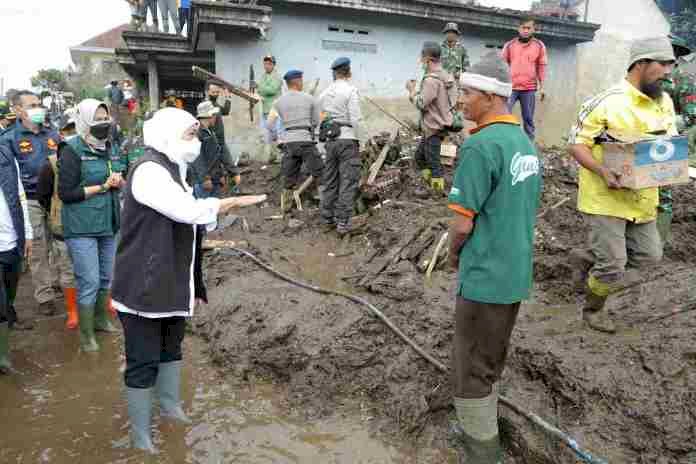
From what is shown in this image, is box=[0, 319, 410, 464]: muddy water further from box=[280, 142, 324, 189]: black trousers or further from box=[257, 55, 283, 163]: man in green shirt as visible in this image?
box=[257, 55, 283, 163]: man in green shirt

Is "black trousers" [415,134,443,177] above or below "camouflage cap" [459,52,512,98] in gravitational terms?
below

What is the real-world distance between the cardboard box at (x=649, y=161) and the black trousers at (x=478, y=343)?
1459 millimetres

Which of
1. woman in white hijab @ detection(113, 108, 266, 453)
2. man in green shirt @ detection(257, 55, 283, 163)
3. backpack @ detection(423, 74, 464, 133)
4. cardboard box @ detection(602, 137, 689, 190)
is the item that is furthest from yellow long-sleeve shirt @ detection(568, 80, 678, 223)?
man in green shirt @ detection(257, 55, 283, 163)

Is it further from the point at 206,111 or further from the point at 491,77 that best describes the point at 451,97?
the point at 491,77

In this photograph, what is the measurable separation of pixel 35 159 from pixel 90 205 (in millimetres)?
1786

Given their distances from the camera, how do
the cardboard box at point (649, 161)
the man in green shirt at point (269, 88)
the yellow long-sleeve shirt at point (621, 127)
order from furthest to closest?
the man in green shirt at point (269, 88), the yellow long-sleeve shirt at point (621, 127), the cardboard box at point (649, 161)

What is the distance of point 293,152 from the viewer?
8.41m

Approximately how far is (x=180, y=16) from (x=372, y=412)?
Result: 13.8 m

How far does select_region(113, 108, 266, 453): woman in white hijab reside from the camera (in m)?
3.00

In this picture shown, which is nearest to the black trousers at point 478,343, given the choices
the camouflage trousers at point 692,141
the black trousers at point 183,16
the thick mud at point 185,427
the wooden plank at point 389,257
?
the thick mud at point 185,427

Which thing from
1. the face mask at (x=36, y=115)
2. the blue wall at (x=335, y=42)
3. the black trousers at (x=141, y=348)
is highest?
the blue wall at (x=335, y=42)

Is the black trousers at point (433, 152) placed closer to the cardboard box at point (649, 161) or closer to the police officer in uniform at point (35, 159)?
the cardboard box at point (649, 161)

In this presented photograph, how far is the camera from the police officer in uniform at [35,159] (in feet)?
18.6

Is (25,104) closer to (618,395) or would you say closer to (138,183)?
(138,183)
